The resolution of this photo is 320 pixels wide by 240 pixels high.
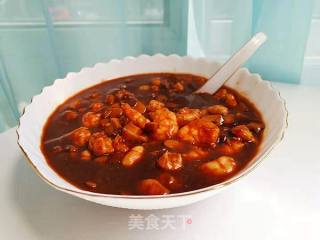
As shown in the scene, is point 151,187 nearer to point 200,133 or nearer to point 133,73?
point 200,133

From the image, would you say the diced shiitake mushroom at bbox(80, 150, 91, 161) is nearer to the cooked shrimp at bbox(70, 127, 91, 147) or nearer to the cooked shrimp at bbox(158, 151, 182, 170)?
the cooked shrimp at bbox(70, 127, 91, 147)

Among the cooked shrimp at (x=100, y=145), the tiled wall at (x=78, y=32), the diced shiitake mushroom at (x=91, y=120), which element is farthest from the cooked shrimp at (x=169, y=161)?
the tiled wall at (x=78, y=32)

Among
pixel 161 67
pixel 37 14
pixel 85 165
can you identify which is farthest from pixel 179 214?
pixel 37 14

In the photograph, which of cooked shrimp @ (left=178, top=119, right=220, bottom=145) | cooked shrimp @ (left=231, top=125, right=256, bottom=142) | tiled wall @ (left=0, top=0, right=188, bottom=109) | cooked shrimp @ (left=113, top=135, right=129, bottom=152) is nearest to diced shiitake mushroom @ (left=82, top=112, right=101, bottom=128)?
cooked shrimp @ (left=113, top=135, right=129, bottom=152)

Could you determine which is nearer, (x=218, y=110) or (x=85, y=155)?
(x=85, y=155)

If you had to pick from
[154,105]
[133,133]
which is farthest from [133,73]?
[133,133]

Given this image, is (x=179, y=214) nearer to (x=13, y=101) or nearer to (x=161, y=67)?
(x=161, y=67)
